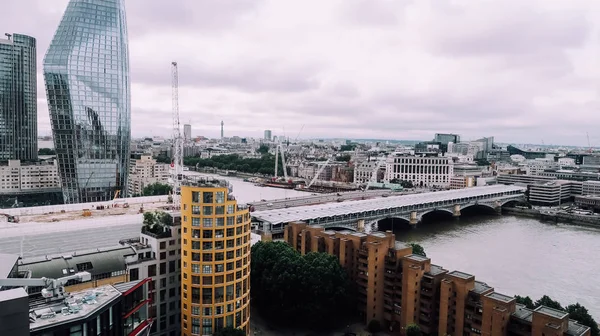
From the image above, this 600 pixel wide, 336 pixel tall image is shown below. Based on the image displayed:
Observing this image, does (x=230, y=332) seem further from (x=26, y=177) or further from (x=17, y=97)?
(x=17, y=97)

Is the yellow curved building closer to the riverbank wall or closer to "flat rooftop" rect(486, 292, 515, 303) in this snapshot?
"flat rooftop" rect(486, 292, 515, 303)

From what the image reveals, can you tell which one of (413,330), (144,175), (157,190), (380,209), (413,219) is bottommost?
(413,330)

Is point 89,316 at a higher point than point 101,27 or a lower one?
lower

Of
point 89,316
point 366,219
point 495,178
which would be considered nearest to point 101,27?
point 366,219

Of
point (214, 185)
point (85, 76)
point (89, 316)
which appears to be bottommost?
point (89, 316)

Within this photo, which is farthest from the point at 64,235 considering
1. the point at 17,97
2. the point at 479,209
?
the point at 17,97

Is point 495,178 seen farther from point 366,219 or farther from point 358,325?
point 358,325
